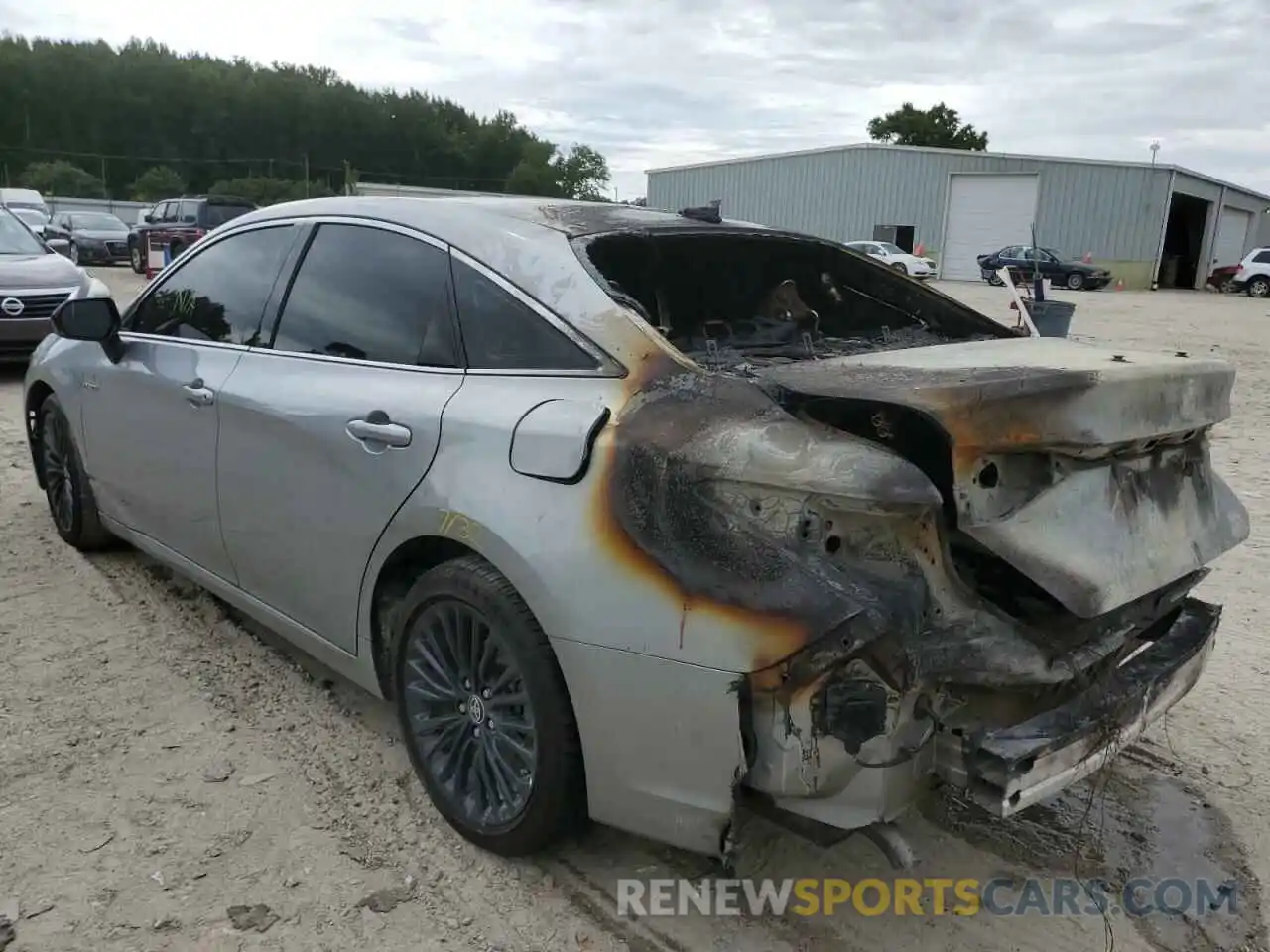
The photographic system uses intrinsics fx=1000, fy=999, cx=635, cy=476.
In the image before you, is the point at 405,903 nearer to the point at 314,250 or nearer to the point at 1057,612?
the point at 1057,612

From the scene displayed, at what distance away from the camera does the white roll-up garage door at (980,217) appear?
36.8 m

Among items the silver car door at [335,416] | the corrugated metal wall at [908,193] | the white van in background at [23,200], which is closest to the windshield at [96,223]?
the white van in background at [23,200]

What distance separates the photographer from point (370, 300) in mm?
3010

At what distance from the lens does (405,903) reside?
2465mm

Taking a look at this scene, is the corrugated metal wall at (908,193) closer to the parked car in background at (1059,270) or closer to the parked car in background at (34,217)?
the parked car in background at (1059,270)

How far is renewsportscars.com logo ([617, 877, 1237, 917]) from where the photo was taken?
2490 mm

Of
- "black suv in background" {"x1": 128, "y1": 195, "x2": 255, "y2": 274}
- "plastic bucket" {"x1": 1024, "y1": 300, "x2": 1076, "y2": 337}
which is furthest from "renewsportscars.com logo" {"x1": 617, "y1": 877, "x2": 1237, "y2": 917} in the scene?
"black suv in background" {"x1": 128, "y1": 195, "x2": 255, "y2": 274}

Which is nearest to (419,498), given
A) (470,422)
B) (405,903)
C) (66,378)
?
(470,422)

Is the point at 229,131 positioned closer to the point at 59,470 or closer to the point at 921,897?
the point at 59,470

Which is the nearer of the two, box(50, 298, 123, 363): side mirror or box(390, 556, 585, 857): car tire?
box(390, 556, 585, 857): car tire

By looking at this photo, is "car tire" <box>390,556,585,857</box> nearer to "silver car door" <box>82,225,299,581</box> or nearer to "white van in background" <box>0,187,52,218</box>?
"silver car door" <box>82,225,299,581</box>

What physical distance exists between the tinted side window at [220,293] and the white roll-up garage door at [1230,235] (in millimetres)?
43782

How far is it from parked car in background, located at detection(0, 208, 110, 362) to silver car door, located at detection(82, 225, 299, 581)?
5357 millimetres

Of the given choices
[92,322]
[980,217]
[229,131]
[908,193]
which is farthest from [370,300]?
[229,131]
